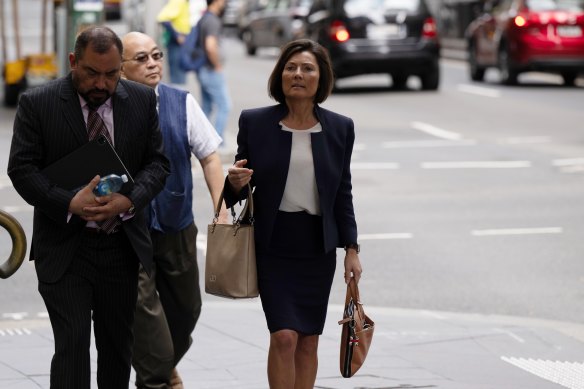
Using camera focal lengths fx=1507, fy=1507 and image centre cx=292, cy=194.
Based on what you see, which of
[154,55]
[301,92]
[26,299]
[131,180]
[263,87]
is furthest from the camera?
[263,87]

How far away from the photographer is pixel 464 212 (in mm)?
13164

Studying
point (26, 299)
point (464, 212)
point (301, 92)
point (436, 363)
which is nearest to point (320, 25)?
point (464, 212)

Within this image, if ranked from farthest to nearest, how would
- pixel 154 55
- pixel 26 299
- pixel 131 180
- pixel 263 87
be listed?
pixel 263 87 < pixel 26 299 < pixel 154 55 < pixel 131 180

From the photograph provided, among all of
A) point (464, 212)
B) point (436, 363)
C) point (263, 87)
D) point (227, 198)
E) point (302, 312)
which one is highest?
point (227, 198)

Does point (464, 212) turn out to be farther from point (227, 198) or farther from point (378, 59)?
point (378, 59)

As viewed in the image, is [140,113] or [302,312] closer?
[140,113]

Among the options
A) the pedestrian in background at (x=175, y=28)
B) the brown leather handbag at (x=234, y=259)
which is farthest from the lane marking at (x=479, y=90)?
the brown leather handbag at (x=234, y=259)

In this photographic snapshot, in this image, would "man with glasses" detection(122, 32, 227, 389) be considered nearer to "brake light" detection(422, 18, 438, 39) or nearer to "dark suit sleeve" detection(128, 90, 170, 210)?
"dark suit sleeve" detection(128, 90, 170, 210)

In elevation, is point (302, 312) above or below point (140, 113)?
below

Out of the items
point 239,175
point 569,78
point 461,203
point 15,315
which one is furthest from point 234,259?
point 569,78

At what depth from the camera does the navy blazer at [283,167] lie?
574 centimetres

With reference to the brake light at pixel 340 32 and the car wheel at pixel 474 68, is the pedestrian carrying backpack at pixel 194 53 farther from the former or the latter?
the car wheel at pixel 474 68

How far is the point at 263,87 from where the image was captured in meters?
27.3

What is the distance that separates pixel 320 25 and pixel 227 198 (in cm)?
2001
